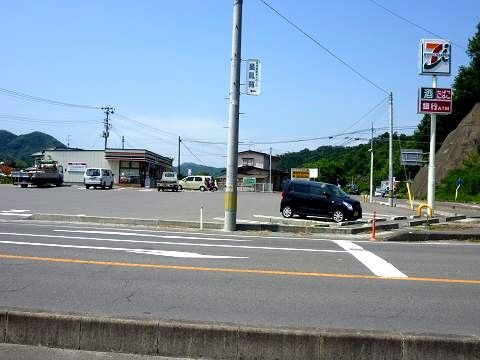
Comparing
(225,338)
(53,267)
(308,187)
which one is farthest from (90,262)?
(308,187)

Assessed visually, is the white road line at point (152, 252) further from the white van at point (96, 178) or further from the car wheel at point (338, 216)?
the white van at point (96, 178)

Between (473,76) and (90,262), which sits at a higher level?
(473,76)

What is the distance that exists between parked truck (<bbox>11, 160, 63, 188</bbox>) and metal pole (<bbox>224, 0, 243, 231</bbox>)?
108ft

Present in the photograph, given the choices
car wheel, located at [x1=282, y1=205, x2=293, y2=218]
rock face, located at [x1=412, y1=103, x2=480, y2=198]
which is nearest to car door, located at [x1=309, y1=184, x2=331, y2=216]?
car wheel, located at [x1=282, y1=205, x2=293, y2=218]

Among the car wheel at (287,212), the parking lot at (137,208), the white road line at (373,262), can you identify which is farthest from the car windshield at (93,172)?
the white road line at (373,262)

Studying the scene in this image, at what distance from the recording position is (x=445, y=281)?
8.93 meters

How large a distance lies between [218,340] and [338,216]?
19526mm

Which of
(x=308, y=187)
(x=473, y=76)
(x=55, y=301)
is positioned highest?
(x=473, y=76)

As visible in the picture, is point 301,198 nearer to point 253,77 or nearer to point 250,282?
point 253,77

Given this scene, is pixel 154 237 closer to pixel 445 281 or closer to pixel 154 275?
pixel 154 275

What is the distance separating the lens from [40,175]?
4681 centimetres

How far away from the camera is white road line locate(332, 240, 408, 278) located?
9.52 m

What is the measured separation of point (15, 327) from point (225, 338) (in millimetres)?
2073

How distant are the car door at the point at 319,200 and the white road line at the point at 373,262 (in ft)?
32.2
